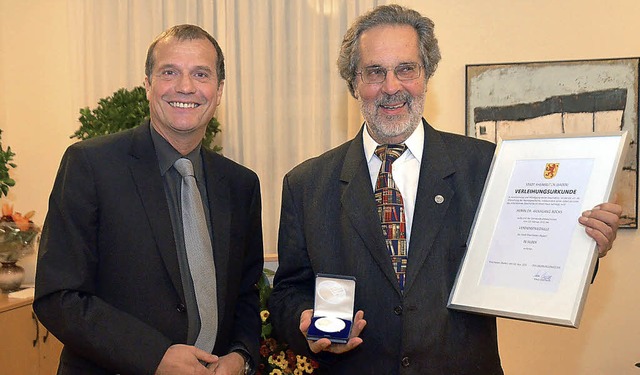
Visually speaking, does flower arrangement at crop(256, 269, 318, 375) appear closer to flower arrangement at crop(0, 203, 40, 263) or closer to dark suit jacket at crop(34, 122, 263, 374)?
dark suit jacket at crop(34, 122, 263, 374)

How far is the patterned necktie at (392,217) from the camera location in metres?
2.14

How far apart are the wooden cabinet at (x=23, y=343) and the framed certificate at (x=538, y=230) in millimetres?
2871

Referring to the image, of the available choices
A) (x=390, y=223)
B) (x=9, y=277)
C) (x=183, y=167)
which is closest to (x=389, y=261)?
(x=390, y=223)

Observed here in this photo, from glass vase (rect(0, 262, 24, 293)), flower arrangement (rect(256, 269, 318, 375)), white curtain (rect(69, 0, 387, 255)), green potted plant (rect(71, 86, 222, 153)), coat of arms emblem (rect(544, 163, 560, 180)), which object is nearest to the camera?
coat of arms emblem (rect(544, 163, 560, 180))

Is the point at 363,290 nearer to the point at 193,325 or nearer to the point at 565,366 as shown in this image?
the point at 193,325

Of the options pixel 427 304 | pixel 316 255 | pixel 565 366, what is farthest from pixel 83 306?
pixel 565 366

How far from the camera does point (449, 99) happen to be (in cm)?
445

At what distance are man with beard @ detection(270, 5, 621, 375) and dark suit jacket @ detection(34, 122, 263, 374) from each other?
0.29 meters

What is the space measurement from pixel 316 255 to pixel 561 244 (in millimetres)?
741

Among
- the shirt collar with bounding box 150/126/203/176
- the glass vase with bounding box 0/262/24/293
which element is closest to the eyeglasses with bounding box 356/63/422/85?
the shirt collar with bounding box 150/126/203/176

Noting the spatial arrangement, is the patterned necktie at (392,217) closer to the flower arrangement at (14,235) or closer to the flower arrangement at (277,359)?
the flower arrangement at (277,359)

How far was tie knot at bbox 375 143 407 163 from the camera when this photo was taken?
228 cm

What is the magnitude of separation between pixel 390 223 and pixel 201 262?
1.99 feet

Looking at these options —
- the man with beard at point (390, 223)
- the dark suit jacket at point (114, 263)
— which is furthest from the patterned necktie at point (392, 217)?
the dark suit jacket at point (114, 263)
